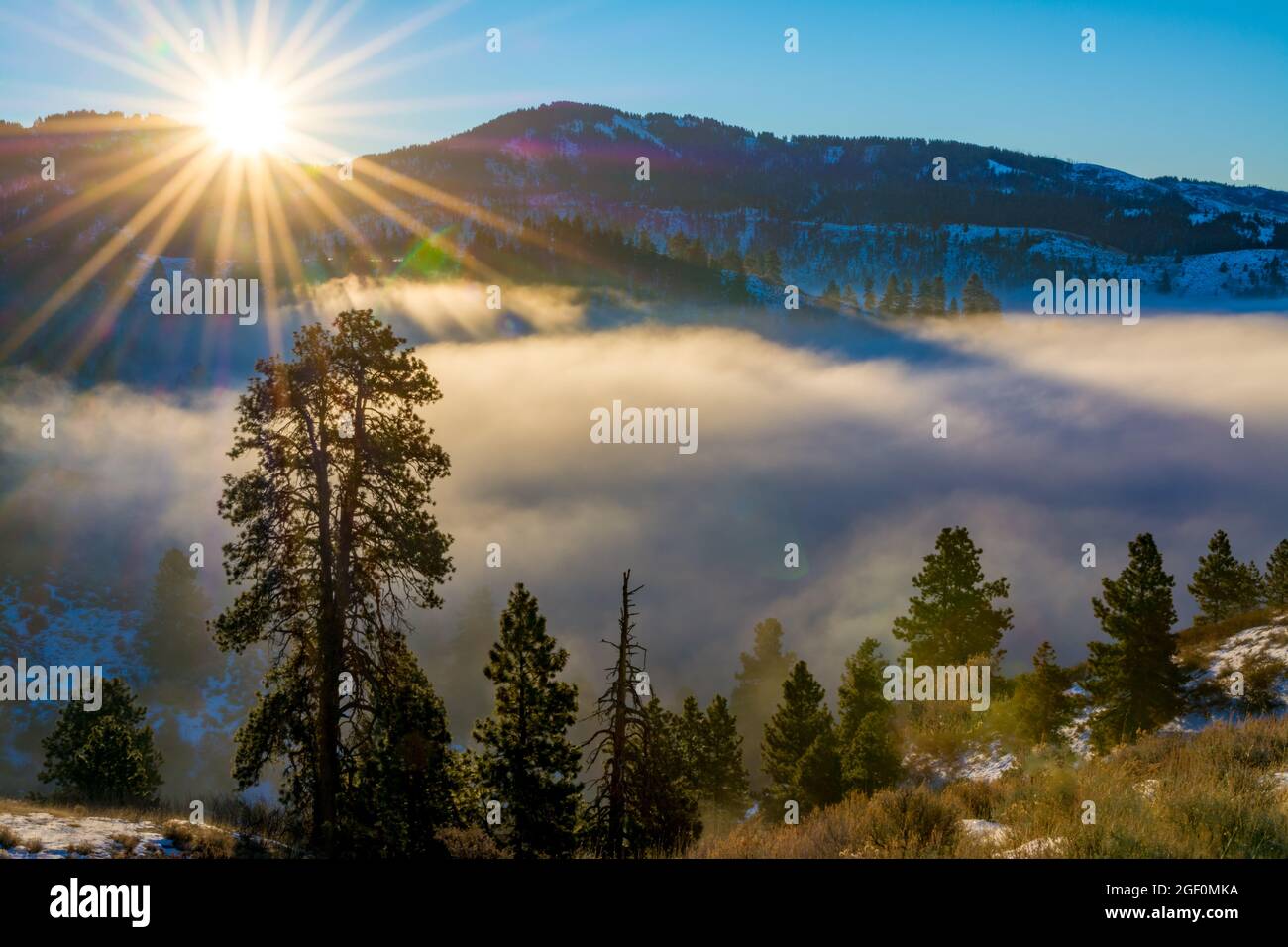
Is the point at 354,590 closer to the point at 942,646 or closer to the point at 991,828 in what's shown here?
the point at 991,828

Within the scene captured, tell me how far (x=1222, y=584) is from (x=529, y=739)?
181 feet

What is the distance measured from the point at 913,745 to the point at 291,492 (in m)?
33.4

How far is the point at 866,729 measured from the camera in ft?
112

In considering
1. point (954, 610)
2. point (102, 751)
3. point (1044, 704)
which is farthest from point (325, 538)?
point (954, 610)

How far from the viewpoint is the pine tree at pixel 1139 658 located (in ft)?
98.5

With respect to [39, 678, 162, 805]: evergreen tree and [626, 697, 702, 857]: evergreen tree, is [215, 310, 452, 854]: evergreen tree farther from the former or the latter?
[39, 678, 162, 805]: evergreen tree

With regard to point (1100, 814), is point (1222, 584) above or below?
below

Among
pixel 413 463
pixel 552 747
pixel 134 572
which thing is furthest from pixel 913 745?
pixel 134 572

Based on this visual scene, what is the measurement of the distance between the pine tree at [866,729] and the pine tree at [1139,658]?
846cm

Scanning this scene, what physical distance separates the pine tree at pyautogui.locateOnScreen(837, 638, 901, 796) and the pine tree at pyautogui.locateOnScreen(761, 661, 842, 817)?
1297 millimetres

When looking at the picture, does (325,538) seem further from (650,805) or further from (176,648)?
(176,648)

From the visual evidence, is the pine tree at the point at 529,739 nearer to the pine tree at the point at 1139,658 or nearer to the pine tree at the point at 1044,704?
the pine tree at the point at 1139,658

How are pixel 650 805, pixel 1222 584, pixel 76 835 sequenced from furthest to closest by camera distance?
1. pixel 1222 584
2. pixel 650 805
3. pixel 76 835

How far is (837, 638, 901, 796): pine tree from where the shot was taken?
33.4 metres
